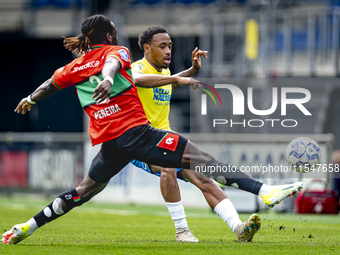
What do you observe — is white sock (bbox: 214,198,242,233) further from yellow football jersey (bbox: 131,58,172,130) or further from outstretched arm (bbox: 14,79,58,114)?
outstretched arm (bbox: 14,79,58,114)

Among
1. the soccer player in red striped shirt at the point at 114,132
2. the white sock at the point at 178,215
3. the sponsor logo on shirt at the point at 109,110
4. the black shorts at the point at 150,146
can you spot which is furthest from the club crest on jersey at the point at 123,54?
the white sock at the point at 178,215

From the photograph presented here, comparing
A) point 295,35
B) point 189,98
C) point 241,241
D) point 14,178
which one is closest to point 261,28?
point 295,35

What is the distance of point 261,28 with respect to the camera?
45.2 ft

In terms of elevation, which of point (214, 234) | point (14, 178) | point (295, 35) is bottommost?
point (14, 178)

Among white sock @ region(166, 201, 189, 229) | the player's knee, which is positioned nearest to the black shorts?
the player's knee

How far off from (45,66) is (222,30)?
8914mm

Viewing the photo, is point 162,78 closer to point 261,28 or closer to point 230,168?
point 230,168

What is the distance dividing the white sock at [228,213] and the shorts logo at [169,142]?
79 centimetres

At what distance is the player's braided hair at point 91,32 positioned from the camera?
4.62m

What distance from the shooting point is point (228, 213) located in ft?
15.5

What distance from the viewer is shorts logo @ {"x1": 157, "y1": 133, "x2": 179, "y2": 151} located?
14.3ft

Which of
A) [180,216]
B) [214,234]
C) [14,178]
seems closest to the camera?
[180,216]

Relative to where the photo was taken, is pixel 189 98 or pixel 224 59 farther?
pixel 189 98

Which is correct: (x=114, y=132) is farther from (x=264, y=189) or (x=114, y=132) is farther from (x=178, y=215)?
(x=264, y=189)
